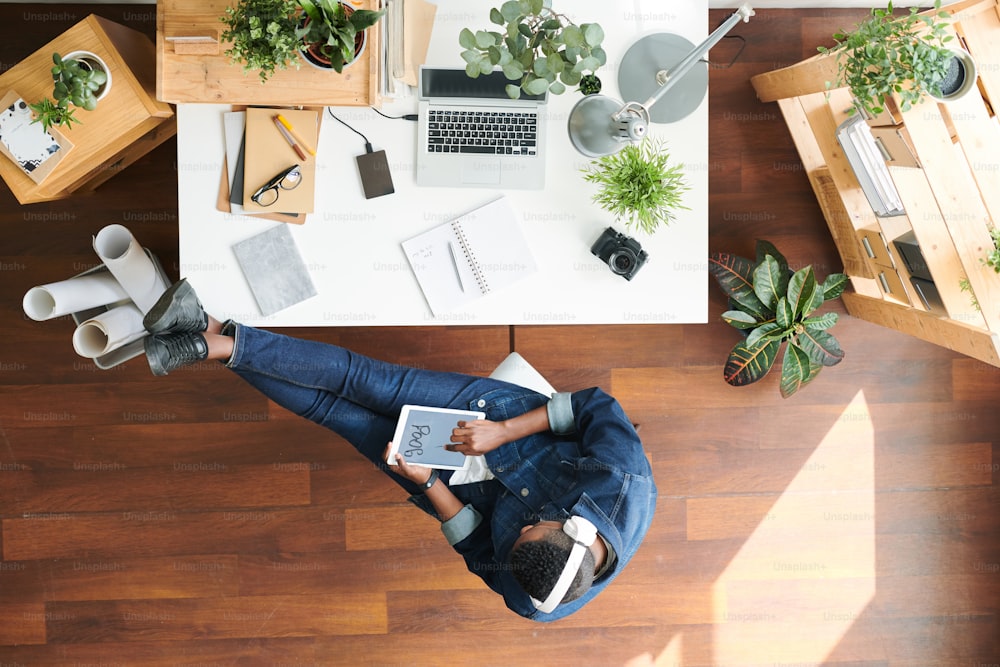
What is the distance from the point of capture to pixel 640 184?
166 cm

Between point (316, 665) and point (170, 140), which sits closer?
point (170, 140)

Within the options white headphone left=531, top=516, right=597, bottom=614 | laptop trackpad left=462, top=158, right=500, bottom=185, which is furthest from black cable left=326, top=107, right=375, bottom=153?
white headphone left=531, top=516, right=597, bottom=614

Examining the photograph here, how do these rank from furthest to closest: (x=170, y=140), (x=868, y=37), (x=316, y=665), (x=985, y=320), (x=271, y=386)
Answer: (x=316, y=665), (x=170, y=140), (x=271, y=386), (x=985, y=320), (x=868, y=37)

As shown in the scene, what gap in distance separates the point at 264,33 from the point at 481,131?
54 centimetres

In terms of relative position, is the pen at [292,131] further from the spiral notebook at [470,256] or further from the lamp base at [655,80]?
the lamp base at [655,80]

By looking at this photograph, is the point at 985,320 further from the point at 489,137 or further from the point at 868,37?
the point at 489,137

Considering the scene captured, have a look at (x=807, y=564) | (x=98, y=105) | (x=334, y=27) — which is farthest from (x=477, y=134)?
(x=807, y=564)

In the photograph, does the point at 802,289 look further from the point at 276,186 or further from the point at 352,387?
the point at 276,186

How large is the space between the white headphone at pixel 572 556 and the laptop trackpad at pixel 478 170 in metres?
0.85

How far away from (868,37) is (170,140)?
2.09 m

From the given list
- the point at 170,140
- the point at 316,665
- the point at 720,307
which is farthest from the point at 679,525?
the point at 170,140

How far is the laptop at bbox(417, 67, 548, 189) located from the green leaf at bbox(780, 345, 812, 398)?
3.43 ft

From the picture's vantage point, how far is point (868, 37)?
1576 millimetres

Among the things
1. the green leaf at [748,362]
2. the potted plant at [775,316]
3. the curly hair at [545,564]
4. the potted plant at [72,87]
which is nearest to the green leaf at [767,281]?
the potted plant at [775,316]
